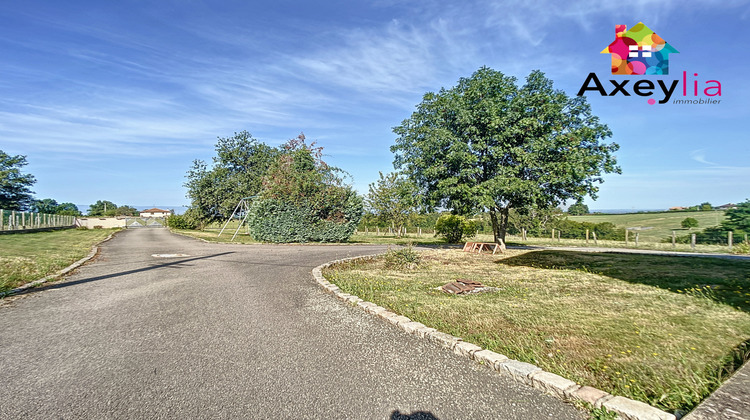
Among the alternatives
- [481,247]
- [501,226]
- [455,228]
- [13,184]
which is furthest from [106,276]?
[13,184]

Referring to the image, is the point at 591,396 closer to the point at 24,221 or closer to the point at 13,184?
the point at 24,221

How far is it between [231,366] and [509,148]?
44.8 ft

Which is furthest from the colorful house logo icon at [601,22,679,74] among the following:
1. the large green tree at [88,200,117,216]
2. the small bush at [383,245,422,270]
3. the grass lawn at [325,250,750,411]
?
the large green tree at [88,200,117,216]

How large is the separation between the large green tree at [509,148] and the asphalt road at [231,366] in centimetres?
1016

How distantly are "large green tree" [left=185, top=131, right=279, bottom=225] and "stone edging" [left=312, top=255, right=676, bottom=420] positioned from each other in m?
37.8

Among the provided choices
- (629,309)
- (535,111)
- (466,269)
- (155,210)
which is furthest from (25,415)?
(155,210)

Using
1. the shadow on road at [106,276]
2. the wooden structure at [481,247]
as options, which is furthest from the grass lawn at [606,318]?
the wooden structure at [481,247]

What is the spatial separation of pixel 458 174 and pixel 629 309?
10.6 metres

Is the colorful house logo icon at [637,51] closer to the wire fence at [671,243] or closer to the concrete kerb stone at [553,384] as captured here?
the concrete kerb stone at [553,384]

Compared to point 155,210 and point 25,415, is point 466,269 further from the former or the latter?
point 155,210

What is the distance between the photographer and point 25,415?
8.20ft

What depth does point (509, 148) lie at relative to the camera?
1441 cm

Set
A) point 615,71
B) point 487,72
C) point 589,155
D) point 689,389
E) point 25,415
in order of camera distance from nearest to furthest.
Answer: point 25,415, point 689,389, point 615,71, point 589,155, point 487,72

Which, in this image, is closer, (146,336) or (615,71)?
(146,336)
